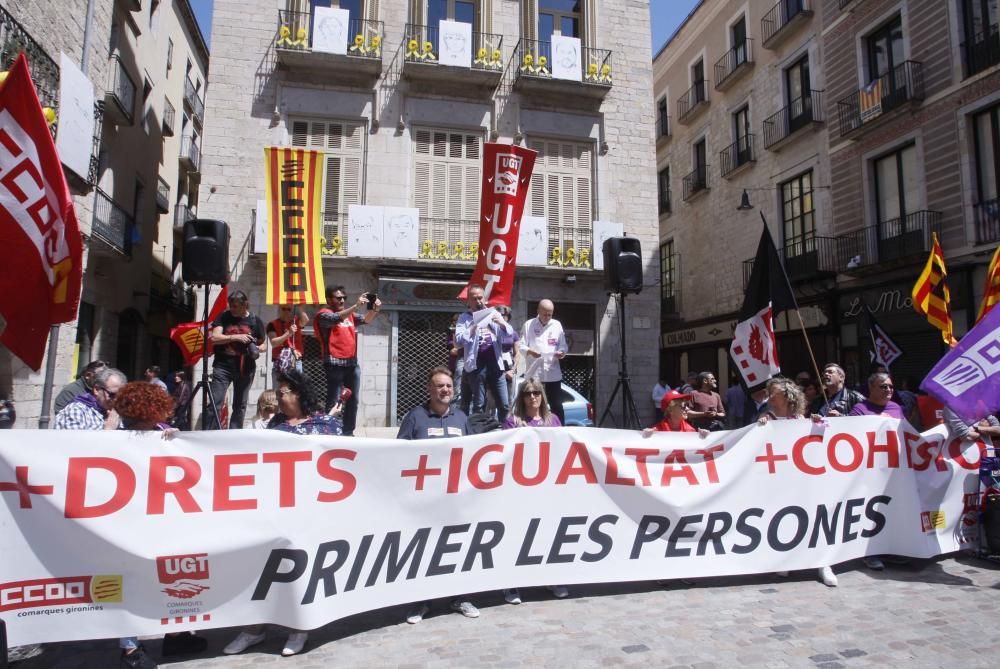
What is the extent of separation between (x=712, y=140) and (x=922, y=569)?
21.8 m

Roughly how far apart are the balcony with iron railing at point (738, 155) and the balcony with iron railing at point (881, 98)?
3742 millimetres

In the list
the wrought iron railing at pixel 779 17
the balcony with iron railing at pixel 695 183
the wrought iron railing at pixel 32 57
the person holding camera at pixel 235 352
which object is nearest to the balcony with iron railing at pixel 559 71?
the wrought iron railing at pixel 779 17

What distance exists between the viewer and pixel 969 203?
14.1m

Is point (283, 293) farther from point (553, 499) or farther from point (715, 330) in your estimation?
point (715, 330)

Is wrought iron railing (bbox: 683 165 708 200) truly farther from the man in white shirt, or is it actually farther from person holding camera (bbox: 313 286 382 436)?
person holding camera (bbox: 313 286 382 436)

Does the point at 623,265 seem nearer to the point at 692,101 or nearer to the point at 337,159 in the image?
the point at 337,159

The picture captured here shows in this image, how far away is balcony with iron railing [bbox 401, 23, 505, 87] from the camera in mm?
14953

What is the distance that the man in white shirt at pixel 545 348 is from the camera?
24.4 ft

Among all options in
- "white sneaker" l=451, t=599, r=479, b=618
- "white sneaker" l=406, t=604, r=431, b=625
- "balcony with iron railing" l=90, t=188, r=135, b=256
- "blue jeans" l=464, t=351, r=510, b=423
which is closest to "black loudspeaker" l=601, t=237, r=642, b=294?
"blue jeans" l=464, t=351, r=510, b=423

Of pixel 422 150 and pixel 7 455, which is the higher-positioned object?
pixel 422 150

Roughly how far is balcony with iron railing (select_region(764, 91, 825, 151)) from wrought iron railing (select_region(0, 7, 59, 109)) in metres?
18.5

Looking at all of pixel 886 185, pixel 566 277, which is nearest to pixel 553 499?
Answer: pixel 566 277

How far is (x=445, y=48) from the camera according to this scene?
15.1 m

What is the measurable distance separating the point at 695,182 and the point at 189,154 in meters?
18.8
